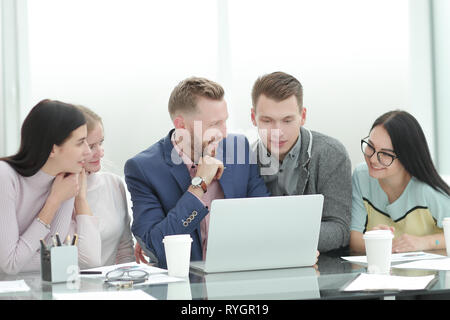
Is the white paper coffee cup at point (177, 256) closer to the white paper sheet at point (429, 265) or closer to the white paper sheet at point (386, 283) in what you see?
the white paper sheet at point (386, 283)

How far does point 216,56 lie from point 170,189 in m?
1.73

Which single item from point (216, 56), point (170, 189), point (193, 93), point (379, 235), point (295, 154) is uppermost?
point (216, 56)

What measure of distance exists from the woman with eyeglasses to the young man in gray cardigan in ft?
0.34

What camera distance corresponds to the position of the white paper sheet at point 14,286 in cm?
157

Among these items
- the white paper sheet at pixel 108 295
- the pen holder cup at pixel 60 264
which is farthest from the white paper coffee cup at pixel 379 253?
the pen holder cup at pixel 60 264

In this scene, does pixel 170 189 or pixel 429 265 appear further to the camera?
pixel 170 189

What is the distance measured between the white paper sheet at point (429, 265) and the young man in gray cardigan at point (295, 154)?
0.53 m

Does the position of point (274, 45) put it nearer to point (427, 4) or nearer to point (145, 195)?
point (427, 4)

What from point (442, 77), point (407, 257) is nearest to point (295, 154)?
point (407, 257)

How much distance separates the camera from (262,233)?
1734 mm

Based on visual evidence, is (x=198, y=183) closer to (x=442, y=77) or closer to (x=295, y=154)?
(x=295, y=154)

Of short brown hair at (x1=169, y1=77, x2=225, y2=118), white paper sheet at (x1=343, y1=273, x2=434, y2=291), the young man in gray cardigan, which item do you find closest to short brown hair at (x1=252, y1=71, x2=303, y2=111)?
the young man in gray cardigan

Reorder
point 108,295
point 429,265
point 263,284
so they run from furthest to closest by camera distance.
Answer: point 429,265, point 263,284, point 108,295
